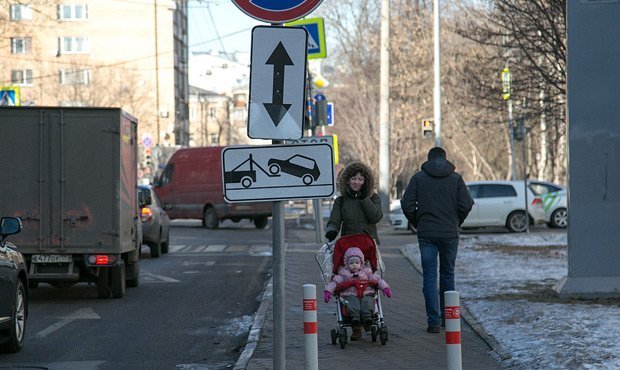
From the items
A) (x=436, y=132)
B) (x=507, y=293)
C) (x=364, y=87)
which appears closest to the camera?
(x=507, y=293)

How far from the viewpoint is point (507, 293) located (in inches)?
553

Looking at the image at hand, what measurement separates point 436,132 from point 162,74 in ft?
161

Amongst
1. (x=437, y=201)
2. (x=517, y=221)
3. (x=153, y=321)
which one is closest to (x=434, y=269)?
(x=437, y=201)

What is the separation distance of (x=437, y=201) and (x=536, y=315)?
1502 millimetres

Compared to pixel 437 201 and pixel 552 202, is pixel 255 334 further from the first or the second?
pixel 552 202

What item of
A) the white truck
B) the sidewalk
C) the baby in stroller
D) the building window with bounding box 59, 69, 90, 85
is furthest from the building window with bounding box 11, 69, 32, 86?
the baby in stroller

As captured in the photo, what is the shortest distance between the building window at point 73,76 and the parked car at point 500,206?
48.6 metres

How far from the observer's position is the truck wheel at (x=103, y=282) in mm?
15914

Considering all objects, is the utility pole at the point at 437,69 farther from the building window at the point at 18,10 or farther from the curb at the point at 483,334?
the curb at the point at 483,334

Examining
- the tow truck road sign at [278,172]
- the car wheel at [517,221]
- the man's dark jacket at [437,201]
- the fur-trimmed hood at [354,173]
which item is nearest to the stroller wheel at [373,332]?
the man's dark jacket at [437,201]

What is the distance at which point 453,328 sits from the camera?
6891mm

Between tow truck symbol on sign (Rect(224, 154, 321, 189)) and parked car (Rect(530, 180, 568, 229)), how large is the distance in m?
Result: 26.7

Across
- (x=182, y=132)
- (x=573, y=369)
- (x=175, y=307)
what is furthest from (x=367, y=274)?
(x=182, y=132)

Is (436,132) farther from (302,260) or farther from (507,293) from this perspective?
(507,293)
